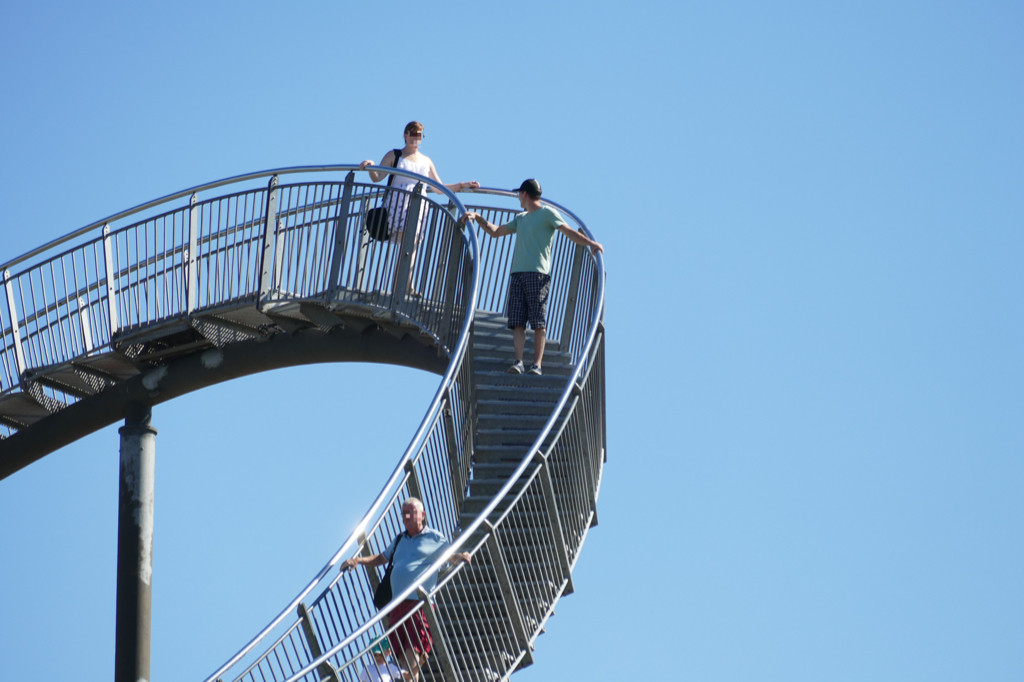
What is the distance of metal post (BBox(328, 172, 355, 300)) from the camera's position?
14.7 metres

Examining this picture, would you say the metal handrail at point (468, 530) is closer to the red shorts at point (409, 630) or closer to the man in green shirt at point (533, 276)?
the red shorts at point (409, 630)

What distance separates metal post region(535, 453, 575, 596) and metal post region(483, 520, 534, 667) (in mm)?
570

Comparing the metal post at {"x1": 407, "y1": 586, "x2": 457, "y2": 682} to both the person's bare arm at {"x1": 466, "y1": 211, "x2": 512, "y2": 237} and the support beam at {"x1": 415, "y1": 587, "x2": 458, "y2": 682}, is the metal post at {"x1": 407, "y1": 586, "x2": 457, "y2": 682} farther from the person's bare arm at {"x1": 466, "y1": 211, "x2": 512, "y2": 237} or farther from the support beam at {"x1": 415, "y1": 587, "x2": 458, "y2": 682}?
the person's bare arm at {"x1": 466, "y1": 211, "x2": 512, "y2": 237}

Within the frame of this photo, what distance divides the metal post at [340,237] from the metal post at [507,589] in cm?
504

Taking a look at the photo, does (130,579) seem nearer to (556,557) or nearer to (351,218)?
(351,218)

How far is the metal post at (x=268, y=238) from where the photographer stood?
1538 centimetres

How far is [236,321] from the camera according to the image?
1647 cm

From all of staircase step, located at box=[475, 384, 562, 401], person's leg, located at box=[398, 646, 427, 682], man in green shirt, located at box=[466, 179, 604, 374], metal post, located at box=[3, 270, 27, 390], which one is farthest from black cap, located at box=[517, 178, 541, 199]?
metal post, located at box=[3, 270, 27, 390]

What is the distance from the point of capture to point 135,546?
675 inches

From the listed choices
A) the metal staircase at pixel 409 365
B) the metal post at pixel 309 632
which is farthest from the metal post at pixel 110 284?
the metal post at pixel 309 632

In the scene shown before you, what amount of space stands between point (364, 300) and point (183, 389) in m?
4.45

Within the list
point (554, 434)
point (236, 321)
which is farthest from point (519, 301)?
point (236, 321)

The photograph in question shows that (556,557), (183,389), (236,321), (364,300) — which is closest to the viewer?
(556,557)

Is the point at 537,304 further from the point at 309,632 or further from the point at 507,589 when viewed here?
the point at 309,632
